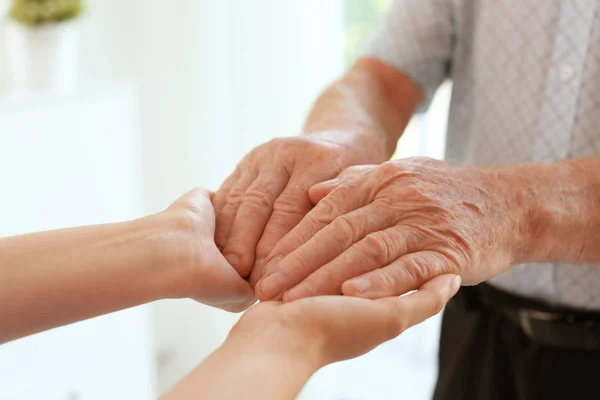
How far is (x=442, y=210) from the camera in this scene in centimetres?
73

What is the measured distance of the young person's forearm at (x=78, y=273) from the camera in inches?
27.2

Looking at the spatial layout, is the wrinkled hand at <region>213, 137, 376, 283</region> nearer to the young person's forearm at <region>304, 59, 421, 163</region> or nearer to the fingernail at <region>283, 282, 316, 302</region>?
the young person's forearm at <region>304, 59, 421, 163</region>

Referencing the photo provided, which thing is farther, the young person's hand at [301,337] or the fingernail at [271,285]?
the fingernail at [271,285]

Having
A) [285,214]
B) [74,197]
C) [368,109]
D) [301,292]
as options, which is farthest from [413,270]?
[74,197]

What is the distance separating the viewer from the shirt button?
98cm

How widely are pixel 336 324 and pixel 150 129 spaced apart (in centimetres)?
174

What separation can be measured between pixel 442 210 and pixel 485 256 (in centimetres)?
7

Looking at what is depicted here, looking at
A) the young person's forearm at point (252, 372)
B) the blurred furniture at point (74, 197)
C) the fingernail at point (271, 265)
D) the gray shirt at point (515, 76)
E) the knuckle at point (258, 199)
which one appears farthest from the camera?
the blurred furniture at point (74, 197)

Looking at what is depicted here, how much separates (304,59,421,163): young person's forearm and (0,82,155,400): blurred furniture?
65 centimetres

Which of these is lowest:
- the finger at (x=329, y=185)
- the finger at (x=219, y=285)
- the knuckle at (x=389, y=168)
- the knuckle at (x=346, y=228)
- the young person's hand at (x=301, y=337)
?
the finger at (x=219, y=285)

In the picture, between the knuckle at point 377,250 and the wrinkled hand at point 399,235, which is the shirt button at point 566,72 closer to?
the wrinkled hand at point 399,235

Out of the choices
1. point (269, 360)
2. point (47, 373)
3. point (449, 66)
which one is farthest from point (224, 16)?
point (269, 360)

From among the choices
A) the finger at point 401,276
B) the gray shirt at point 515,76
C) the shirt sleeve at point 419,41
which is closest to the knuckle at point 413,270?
the finger at point 401,276

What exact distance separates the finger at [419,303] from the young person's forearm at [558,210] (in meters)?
0.15
